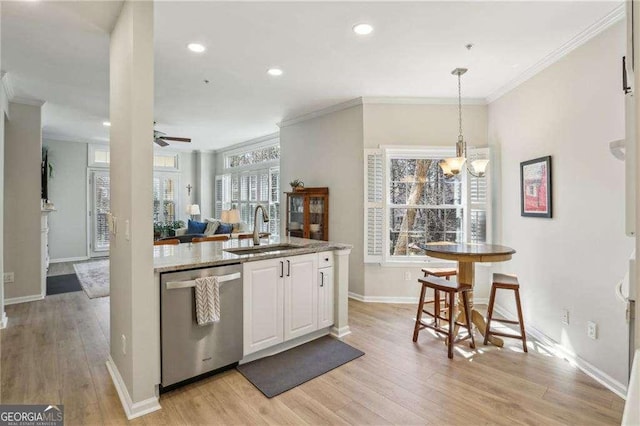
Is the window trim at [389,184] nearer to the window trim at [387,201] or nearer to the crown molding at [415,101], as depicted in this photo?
the window trim at [387,201]

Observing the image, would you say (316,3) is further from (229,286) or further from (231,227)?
(231,227)

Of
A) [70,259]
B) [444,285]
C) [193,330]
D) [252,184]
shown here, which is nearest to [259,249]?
[193,330]

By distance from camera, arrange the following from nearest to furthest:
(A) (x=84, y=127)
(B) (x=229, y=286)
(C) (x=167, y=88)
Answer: (B) (x=229, y=286)
(C) (x=167, y=88)
(A) (x=84, y=127)

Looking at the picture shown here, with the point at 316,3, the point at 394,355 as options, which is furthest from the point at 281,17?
the point at 394,355

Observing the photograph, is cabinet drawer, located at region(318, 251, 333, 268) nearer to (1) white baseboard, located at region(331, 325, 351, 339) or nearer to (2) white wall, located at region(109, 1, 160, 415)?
(1) white baseboard, located at region(331, 325, 351, 339)

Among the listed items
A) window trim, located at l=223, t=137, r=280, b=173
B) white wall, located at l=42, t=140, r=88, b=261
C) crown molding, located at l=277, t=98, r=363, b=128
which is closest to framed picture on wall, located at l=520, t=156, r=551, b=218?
crown molding, located at l=277, t=98, r=363, b=128

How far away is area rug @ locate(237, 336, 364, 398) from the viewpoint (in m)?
2.53

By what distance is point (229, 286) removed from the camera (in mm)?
2609

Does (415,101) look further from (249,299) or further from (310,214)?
(249,299)

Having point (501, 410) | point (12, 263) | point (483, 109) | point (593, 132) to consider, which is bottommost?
point (501, 410)

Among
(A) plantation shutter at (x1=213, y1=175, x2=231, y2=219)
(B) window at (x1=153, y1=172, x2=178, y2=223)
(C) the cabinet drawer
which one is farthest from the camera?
(A) plantation shutter at (x1=213, y1=175, x2=231, y2=219)

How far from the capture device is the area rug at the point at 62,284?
16.9 ft

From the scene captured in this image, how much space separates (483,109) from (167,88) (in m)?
4.22

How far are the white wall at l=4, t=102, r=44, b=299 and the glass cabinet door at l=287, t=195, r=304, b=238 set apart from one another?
140 inches
